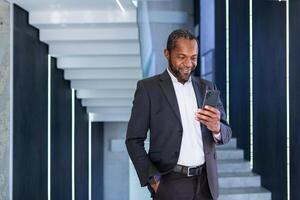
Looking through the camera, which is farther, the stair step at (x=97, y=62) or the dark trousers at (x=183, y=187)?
the stair step at (x=97, y=62)

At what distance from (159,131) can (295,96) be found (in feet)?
7.56

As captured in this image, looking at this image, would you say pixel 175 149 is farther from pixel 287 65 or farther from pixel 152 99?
pixel 287 65

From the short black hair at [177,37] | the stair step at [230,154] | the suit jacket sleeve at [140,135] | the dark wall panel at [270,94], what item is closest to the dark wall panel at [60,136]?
the stair step at [230,154]

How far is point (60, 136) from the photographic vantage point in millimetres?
6547

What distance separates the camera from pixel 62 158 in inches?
264

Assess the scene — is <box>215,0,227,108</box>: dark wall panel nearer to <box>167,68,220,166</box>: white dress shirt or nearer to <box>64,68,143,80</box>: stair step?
<box>64,68,143,80</box>: stair step

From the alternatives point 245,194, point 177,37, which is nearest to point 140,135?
point 177,37

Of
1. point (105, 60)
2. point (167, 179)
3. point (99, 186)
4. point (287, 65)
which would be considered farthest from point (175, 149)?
point (99, 186)

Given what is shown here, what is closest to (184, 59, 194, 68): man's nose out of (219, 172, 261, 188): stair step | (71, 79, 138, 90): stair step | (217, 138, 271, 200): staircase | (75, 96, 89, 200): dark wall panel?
(217, 138, 271, 200): staircase

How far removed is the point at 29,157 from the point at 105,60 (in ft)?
6.62

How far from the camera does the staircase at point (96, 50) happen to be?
5.52m

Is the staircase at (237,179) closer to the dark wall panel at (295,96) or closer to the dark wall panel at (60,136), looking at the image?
the dark wall panel at (295,96)

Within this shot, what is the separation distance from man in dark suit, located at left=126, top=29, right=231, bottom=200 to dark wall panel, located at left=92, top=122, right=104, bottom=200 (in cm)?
703

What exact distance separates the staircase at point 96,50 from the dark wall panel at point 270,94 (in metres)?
1.67
